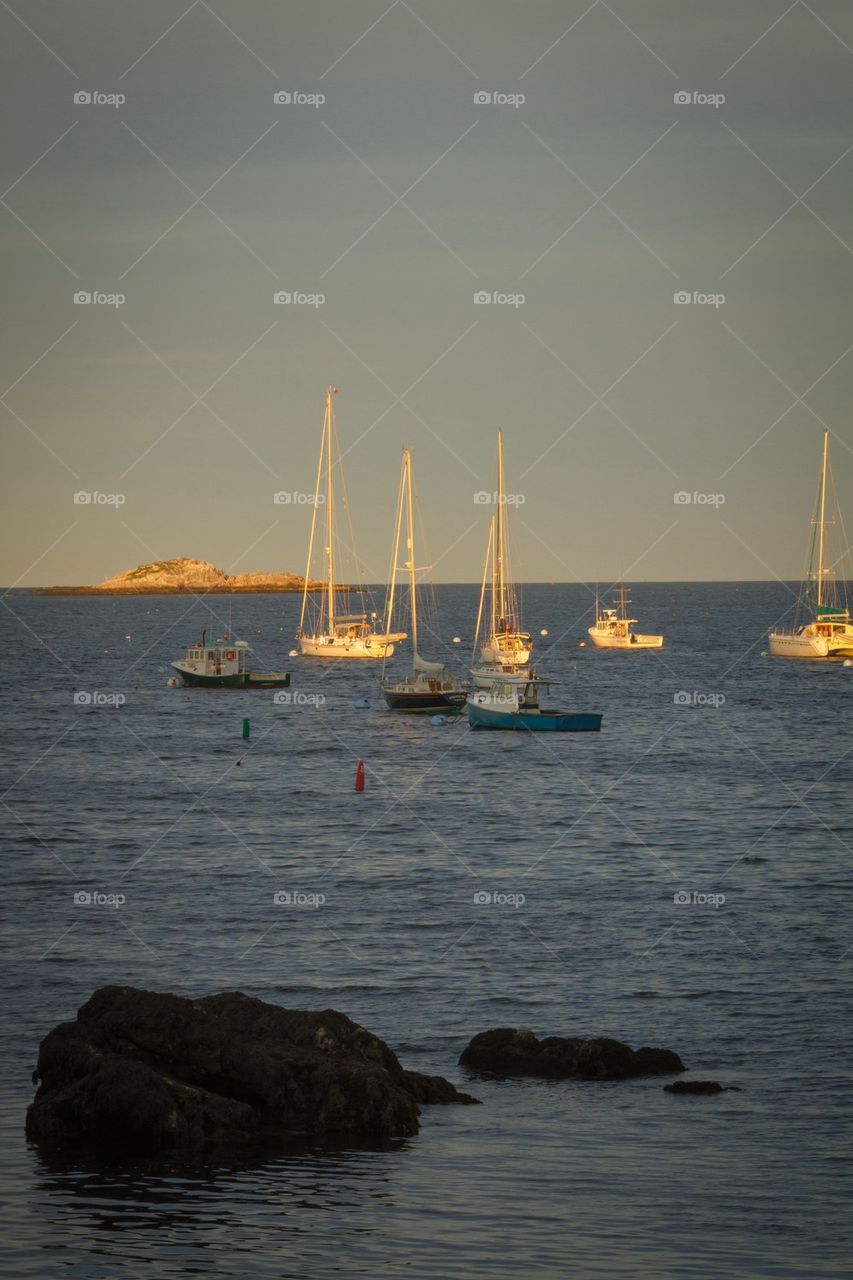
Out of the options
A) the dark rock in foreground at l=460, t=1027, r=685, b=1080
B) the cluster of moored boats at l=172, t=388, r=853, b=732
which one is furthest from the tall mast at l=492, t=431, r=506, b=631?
the dark rock in foreground at l=460, t=1027, r=685, b=1080

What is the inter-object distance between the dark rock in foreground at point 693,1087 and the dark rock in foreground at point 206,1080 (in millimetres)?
4797

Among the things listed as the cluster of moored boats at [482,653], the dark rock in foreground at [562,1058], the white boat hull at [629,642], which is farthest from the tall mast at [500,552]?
the dark rock in foreground at [562,1058]

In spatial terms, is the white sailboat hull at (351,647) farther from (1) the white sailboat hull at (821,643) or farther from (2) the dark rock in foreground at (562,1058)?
(2) the dark rock in foreground at (562,1058)

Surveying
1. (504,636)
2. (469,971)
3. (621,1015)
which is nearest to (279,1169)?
(621,1015)

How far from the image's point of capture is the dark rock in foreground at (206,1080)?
936 inches

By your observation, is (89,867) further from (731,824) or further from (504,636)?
(504,636)

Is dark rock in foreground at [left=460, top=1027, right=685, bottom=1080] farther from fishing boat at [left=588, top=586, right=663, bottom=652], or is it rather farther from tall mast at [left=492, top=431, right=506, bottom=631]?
fishing boat at [left=588, top=586, right=663, bottom=652]

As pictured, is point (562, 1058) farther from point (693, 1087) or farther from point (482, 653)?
point (482, 653)

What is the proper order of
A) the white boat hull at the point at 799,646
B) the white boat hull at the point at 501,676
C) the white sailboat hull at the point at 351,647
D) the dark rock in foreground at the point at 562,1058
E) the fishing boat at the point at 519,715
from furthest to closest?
the white boat hull at the point at 799,646
the white sailboat hull at the point at 351,647
the white boat hull at the point at 501,676
the fishing boat at the point at 519,715
the dark rock in foreground at the point at 562,1058

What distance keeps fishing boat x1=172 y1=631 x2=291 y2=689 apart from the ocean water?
25.4 m

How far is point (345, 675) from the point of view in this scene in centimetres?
14225

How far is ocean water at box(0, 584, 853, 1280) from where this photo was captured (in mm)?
21016

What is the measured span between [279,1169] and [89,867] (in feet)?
98.1

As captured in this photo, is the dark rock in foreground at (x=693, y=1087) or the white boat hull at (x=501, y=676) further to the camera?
the white boat hull at (x=501, y=676)
